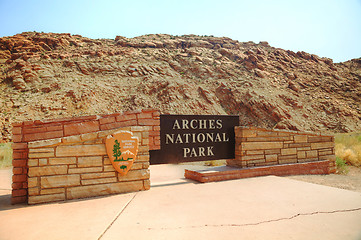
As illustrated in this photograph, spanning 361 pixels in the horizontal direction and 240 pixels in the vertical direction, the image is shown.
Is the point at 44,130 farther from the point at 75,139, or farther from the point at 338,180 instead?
the point at 338,180

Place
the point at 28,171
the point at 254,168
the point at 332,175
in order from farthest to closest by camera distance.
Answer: the point at 332,175 < the point at 254,168 < the point at 28,171

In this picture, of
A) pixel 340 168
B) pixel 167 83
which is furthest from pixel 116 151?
pixel 167 83

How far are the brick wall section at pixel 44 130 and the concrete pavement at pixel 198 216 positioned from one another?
19.4 inches

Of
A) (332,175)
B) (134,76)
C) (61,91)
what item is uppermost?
(134,76)

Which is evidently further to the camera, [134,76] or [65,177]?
[134,76]

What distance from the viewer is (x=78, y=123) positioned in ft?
15.7

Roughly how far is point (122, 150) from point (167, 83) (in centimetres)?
2370

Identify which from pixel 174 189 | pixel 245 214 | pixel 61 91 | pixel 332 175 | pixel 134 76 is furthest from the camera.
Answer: pixel 134 76

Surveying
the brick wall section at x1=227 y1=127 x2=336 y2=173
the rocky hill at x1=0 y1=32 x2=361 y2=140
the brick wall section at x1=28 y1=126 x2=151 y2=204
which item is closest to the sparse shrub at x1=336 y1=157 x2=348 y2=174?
the brick wall section at x1=227 y1=127 x2=336 y2=173

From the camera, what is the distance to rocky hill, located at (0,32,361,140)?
78.3ft

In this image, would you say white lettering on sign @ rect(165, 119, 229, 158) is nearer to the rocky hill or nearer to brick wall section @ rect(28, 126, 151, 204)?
brick wall section @ rect(28, 126, 151, 204)

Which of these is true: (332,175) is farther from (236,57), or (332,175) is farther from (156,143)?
(236,57)

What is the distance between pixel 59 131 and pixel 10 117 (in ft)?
67.1

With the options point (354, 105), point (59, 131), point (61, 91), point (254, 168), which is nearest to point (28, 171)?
point (59, 131)
